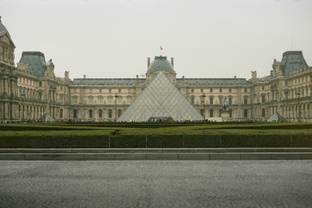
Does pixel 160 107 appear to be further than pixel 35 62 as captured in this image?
No

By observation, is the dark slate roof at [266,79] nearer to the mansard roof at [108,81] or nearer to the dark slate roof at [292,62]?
the dark slate roof at [292,62]

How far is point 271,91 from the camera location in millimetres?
91250

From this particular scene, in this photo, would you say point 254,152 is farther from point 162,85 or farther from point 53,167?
point 162,85

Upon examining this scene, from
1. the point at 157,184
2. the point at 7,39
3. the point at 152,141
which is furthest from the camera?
the point at 7,39

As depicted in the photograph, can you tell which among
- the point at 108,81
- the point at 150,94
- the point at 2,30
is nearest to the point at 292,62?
the point at 108,81

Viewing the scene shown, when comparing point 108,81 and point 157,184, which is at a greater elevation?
point 108,81

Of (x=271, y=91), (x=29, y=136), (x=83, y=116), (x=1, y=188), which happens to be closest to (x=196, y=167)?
(x=1, y=188)

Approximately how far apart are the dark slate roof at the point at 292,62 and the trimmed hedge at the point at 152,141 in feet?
245

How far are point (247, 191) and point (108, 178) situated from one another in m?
3.48

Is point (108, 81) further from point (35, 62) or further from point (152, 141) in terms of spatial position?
point (152, 141)

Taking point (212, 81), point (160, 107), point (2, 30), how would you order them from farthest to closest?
point (212, 81) → point (2, 30) → point (160, 107)

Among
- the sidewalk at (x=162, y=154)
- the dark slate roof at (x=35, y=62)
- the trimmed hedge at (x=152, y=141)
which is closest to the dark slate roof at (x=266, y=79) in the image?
the dark slate roof at (x=35, y=62)

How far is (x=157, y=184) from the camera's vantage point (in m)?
10.1

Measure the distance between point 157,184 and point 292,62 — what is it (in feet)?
280
